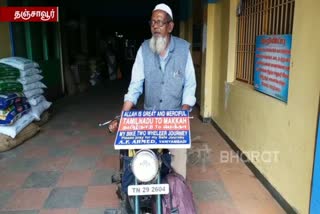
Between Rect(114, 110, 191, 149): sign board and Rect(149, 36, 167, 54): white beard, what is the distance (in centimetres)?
60

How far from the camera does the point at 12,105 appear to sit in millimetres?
4441

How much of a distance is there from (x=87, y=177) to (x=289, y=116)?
205 centimetres

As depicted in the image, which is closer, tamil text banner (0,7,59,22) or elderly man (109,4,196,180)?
elderly man (109,4,196,180)

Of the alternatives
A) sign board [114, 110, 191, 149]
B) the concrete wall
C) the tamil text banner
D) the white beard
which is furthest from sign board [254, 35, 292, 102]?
the tamil text banner

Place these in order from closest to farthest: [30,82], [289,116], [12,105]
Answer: [289,116], [12,105], [30,82]

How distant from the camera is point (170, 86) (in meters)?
2.38

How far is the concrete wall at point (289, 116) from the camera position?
2309mm

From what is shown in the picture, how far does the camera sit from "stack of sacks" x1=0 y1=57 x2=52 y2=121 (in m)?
4.87

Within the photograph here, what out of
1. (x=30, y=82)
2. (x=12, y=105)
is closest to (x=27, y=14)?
(x=30, y=82)

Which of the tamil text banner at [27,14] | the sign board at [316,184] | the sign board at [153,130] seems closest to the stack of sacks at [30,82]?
the tamil text banner at [27,14]

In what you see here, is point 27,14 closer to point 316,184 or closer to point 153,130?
point 153,130

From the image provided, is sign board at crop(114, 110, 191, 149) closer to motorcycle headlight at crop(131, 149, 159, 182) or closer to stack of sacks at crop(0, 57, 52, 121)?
motorcycle headlight at crop(131, 149, 159, 182)

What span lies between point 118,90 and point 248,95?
663cm

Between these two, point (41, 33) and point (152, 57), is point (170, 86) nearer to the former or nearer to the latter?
point (152, 57)
